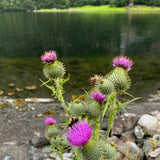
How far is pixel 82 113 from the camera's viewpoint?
9.78 ft

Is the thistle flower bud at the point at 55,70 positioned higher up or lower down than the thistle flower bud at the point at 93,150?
higher up

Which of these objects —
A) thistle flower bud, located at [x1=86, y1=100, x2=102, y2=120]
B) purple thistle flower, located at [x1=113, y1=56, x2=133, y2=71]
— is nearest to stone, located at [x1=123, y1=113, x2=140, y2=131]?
purple thistle flower, located at [x1=113, y1=56, x2=133, y2=71]

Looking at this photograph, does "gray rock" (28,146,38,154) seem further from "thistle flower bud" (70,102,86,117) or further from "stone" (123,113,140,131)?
"thistle flower bud" (70,102,86,117)

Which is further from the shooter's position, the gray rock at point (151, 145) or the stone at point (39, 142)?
the stone at point (39, 142)

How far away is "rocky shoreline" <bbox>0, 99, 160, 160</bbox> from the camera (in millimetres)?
5758

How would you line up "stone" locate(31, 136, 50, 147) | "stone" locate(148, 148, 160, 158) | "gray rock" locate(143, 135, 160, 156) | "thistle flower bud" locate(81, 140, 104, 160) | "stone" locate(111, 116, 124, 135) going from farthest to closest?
"stone" locate(111, 116, 124, 135) → "stone" locate(31, 136, 50, 147) → "gray rock" locate(143, 135, 160, 156) → "stone" locate(148, 148, 160, 158) → "thistle flower bud" locate(81, 140, 104, 160)

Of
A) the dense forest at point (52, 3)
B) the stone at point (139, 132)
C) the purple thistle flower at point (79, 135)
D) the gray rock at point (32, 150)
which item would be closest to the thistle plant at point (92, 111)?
the purple thistle flower at point (79, 135)

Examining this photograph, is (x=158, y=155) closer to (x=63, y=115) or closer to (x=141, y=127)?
(x=141, y=127)

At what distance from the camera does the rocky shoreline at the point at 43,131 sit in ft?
18.9

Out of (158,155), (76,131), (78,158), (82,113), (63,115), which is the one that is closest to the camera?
(76,131)

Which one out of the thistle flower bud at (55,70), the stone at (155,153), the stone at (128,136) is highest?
the thistle flower bud at (55,70)

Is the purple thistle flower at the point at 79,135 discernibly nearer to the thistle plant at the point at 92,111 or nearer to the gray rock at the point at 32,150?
the thistle plant at the point at 92,111

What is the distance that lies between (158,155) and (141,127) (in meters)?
1.81

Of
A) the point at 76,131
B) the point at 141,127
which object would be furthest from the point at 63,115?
the point at 76,131
